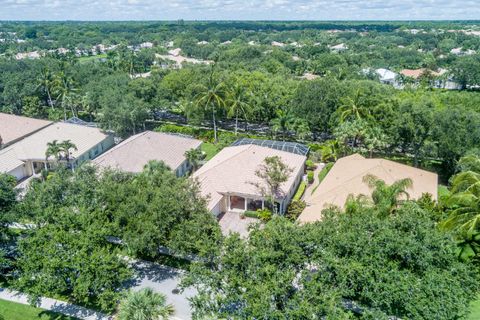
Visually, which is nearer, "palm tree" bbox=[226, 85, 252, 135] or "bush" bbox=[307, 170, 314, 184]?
"bush" bbox=[307, 170, 314, 184]

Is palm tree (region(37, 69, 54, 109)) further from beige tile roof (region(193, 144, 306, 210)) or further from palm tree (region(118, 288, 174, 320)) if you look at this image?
palm tree (region(118, 288, 174, 320))

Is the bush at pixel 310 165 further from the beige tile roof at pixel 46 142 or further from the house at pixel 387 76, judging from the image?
the house at pixel 387 76

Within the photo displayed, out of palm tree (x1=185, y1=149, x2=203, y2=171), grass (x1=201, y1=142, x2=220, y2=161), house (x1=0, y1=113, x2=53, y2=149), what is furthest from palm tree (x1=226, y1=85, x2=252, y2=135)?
house (x1=0, y1=113, x2=53, y2=149)

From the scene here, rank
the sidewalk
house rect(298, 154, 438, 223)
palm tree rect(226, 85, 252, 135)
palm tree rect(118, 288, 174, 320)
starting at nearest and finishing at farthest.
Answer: palm tree rect(118, 288, 174, 320) → the sidewalk → house rect(298, 154, 438, 223) → palm tree rect(226, 85, 252, 135)

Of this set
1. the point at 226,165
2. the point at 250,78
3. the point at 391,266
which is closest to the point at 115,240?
the point at 226,165

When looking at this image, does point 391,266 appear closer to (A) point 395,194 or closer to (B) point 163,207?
(A) point 395,194

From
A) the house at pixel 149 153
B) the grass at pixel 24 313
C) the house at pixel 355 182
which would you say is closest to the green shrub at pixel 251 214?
the house at pixel 355 182
